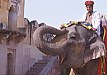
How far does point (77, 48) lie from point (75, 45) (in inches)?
1.8

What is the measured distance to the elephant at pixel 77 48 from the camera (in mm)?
4016

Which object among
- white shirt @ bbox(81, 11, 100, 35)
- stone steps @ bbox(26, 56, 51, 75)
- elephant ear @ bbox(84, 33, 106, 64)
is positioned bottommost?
stone steps @ bbox(26, 56, 51, 75)

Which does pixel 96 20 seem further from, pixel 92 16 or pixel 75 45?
pixel 75 45

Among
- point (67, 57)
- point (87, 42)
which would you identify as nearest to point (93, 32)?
point (87, 42)

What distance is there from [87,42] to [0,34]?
7.55 m

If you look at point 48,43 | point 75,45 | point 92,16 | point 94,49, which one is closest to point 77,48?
point 75,45

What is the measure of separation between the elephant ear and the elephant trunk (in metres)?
0.35

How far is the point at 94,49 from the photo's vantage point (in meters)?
4.20

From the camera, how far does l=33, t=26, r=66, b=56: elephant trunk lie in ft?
12.5

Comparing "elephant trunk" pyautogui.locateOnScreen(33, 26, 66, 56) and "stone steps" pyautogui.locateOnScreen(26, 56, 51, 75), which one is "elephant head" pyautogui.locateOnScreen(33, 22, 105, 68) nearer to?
"elephant trunk" pyautogui.locateOnScreen(33, 26, 66, 56)

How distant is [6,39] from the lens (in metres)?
12.4

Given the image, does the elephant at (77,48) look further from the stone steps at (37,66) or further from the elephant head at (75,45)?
the stone steps at (37,66)

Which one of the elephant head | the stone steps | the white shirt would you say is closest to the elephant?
the elephant head

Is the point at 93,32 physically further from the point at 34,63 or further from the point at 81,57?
the point at 34,63
